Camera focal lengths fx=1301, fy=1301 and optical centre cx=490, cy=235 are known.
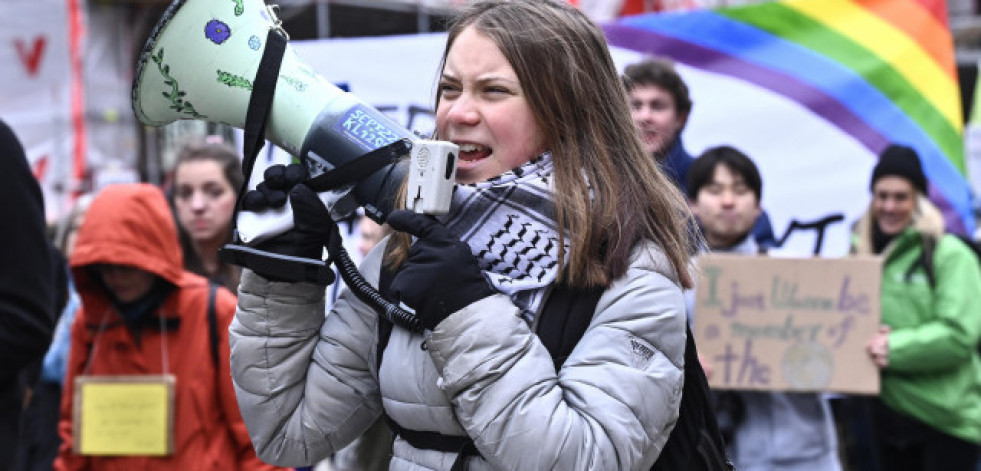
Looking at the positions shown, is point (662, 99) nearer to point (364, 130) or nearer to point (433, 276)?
point (364, 130)

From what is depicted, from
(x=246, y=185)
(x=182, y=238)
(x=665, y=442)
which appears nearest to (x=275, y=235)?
(x=246, y=185)

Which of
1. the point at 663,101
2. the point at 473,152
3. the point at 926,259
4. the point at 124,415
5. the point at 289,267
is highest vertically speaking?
the point at 663,101

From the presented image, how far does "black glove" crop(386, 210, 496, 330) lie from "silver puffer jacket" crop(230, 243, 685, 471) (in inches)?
0.9

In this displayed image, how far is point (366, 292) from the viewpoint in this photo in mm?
2189

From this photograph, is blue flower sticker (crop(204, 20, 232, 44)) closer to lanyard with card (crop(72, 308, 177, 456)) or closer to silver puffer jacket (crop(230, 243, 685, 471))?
silver puffer jacket (crop(230, 243, 685, 471))

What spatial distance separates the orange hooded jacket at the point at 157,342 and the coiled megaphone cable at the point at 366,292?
4.89ft

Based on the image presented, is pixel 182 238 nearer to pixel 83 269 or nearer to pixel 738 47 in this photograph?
pixel 83 269

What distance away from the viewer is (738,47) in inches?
226

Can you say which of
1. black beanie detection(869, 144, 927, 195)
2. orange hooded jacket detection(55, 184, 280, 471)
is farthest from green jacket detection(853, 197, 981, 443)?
orange hooded jacket detection(55, 184, 280, 471)

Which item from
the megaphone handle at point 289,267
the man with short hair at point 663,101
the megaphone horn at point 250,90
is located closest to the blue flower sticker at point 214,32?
the megaphone horn at point 250,90

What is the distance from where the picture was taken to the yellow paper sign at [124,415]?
363 cm

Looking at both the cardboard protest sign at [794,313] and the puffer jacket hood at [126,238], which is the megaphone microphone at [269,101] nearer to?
the puffer jacket hood at [126,238]

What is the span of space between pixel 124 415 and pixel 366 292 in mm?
1748

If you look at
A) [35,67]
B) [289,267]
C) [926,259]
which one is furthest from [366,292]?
[35,67]
